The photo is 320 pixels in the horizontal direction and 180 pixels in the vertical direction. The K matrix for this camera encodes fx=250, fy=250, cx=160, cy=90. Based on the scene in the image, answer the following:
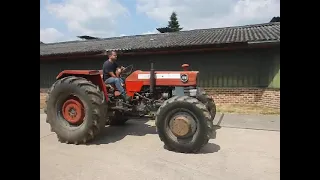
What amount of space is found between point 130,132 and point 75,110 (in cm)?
128

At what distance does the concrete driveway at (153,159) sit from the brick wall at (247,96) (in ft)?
12.7

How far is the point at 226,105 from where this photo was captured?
9359 mm

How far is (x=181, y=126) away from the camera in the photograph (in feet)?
12.8

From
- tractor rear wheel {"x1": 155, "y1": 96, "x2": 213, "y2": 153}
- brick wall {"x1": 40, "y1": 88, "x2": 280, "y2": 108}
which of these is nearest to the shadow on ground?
tractor rear wheel {"x1": 155, "y1": 96, "x2": 213, "y2": 153}

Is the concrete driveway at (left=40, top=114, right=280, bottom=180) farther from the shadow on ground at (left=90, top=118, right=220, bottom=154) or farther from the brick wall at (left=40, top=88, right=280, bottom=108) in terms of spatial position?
the brick wall at (left=40, top=88, right=280, bottom=108)

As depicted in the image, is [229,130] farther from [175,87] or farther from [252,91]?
[252,91]

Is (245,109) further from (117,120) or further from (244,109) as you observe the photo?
(117,120)

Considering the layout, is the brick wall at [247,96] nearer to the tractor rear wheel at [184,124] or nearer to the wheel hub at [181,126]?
the tractor rear wheel at [184,124]

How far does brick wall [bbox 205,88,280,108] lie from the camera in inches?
344

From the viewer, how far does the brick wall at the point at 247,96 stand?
873 centimetres

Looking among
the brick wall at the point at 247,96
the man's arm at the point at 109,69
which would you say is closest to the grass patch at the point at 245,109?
the brick wall at the point at 247,96

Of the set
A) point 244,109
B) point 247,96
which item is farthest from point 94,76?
point 247,96
